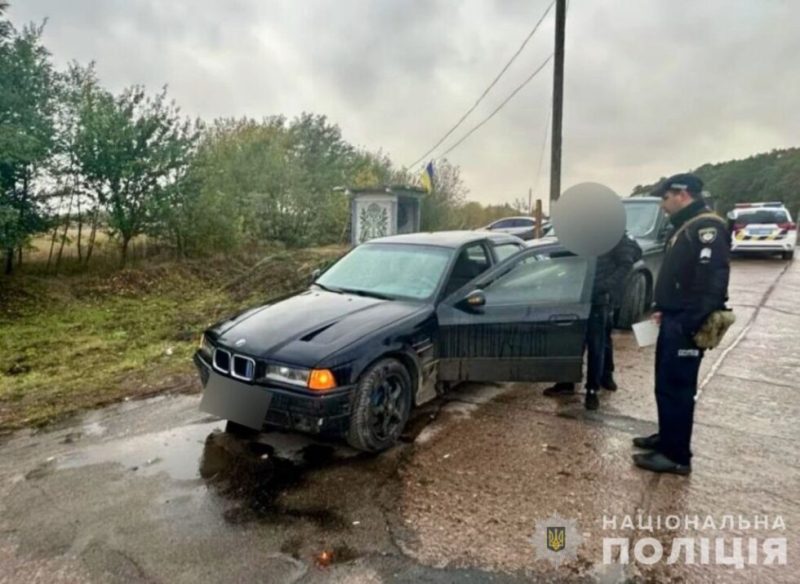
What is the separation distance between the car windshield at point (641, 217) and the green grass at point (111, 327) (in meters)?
6.33

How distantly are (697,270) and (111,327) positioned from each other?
27.9ft

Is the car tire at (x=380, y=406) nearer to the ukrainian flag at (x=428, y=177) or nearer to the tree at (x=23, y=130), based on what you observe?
the tree at (x=23, y=130)

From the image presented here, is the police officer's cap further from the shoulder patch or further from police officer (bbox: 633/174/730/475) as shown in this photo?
the shoulder patch

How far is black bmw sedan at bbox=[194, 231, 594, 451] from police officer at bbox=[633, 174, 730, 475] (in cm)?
94

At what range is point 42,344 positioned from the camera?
7.12 meters

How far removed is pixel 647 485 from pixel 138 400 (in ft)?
14.2

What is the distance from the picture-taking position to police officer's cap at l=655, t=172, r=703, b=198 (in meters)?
3.05

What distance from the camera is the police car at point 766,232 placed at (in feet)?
42.1

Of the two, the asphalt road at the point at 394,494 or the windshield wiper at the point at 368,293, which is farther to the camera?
the windshield wiper at the point at 368,293

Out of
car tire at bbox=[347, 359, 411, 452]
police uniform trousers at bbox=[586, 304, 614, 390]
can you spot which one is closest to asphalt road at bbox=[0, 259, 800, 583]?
car tire at bbox=[347, 359, 411, 452]

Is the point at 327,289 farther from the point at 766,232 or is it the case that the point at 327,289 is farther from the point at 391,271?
the point at 766,232

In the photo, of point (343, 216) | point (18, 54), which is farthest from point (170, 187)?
point (343, 216)

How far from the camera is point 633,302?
650cm

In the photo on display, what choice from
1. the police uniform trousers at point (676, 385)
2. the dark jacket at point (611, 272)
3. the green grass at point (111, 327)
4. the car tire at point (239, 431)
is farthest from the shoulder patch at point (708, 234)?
the green grass at point (111, 327)
